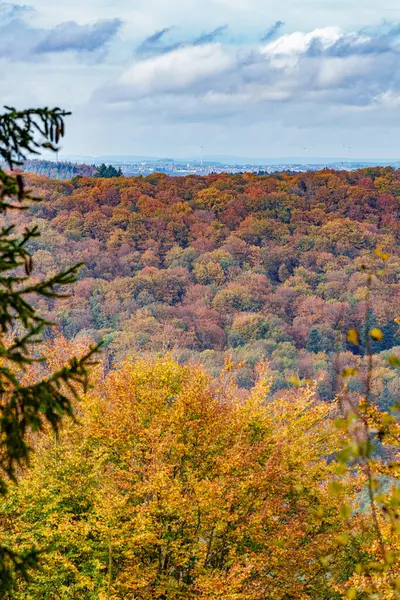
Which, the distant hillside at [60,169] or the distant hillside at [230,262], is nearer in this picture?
the distant hillside at [230,262]

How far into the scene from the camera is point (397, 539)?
11281 mm

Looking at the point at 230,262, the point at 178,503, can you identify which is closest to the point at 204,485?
the point at 178,503

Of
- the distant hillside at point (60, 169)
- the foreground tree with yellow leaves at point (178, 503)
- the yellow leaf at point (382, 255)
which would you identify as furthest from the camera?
the distant hillside at point (60, 169)

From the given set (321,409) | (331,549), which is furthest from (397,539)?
(321,409)

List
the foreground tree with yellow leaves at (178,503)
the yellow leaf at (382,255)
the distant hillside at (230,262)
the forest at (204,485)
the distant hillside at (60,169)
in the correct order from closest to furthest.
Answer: the yellow leaf at (382,255) < the forest at (204,485) < the foreground tree with yellow leaves at (178,503) < the distant hillside at (230,262) < the distant hillside at (60,169)

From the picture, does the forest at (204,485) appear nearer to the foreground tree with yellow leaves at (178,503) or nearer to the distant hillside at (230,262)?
the foreground tree with yellow leaves at (178,503)

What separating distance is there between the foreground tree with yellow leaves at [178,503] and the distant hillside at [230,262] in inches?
1607

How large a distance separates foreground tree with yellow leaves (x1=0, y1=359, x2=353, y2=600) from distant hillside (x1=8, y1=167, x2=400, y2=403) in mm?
40820

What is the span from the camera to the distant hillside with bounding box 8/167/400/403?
72.5 m

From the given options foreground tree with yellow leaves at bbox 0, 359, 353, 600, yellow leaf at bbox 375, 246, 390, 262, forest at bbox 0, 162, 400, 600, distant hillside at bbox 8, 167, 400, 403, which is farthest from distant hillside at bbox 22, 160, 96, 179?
yellow leaf at bbox 375, 246, 390, 262

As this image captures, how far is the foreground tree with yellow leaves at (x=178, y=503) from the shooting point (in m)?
13.8

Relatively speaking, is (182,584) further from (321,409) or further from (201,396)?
(321,409)

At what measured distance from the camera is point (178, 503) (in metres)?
14.2

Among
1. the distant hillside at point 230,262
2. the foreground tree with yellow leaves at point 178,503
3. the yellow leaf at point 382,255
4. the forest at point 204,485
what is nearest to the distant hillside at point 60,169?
the distant hillside at point 230,262
